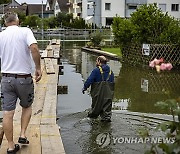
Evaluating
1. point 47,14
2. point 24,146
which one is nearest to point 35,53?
point 24,146

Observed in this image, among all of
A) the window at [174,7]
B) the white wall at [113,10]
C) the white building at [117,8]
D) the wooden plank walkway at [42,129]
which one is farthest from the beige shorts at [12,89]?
the window at [174,7]

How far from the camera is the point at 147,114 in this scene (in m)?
9.48

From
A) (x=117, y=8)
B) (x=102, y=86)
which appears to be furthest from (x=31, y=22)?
(x=102, y=86)

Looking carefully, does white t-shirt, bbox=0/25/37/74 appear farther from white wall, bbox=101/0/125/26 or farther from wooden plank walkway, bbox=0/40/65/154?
Result: white wall, bbox=101/0/125/26

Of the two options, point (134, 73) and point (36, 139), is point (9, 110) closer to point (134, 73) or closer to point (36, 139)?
point (36, 139)

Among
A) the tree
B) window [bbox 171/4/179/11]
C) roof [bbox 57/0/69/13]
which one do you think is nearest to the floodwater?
window [bbox 171/4/179/11]

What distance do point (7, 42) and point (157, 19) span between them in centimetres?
1464

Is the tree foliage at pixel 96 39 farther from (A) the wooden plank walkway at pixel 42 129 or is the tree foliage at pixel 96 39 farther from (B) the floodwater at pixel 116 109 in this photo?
(A) the wooden plank walkway at pixel 42 129

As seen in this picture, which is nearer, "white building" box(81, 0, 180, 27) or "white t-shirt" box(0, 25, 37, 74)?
"white t-shirt" box(0, 25, 37, 74)

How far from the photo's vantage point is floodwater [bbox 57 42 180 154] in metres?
7.02

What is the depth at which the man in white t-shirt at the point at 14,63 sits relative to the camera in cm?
532

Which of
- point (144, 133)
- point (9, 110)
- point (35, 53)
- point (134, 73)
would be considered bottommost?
point (134, 73)

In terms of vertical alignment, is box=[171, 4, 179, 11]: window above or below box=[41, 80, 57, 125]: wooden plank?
above

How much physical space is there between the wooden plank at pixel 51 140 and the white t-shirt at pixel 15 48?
0.99m
